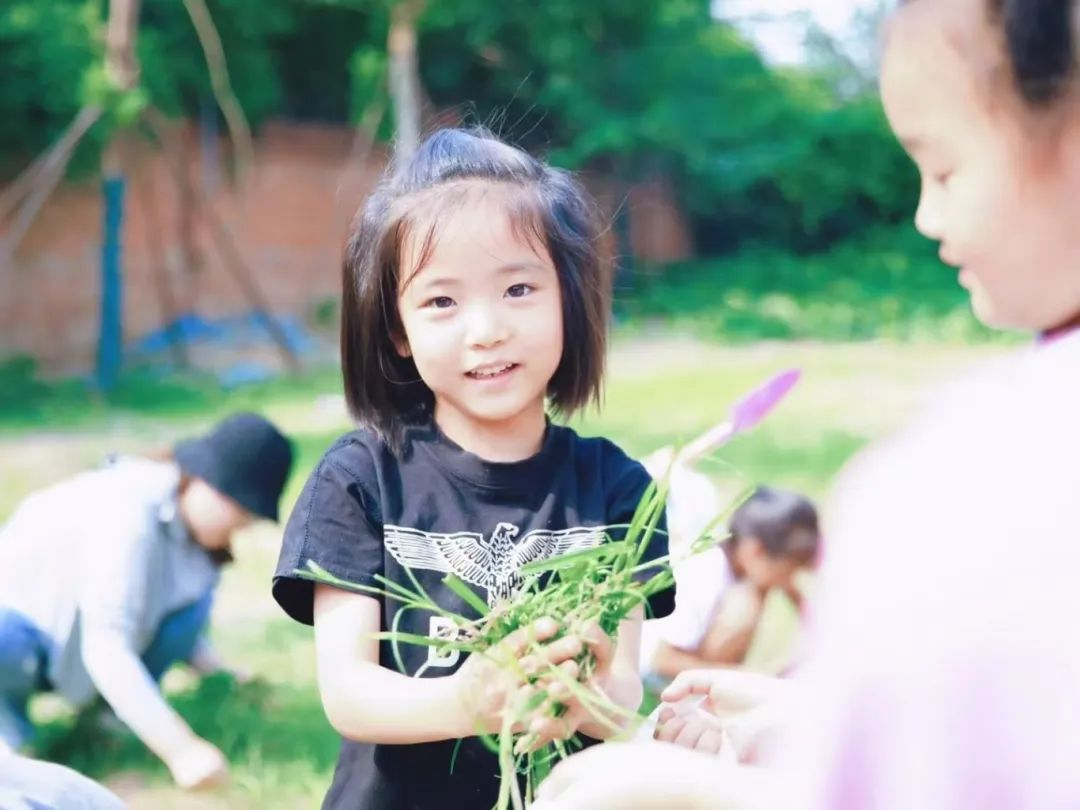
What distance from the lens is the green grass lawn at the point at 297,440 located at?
3.28 metres

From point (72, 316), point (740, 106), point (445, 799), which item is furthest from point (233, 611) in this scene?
point (740, 106)

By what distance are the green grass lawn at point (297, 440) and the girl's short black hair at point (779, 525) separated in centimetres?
74

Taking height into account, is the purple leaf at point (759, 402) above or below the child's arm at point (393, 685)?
above

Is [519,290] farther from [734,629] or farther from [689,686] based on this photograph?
[734,629]

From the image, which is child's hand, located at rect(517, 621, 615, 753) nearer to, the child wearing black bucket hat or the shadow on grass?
the child wearing black bucket hat

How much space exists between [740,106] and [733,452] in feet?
48.6

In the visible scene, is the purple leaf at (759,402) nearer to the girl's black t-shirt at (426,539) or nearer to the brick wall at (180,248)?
the girl's black t-shirt at (426,539)

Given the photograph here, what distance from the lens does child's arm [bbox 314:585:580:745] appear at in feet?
4.51

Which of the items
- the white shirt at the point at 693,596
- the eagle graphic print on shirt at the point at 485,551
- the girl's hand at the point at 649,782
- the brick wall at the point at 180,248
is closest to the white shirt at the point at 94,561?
the white shirt at the point at 693,596

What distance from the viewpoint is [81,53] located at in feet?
36.2

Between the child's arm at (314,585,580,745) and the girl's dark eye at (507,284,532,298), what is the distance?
0.43m

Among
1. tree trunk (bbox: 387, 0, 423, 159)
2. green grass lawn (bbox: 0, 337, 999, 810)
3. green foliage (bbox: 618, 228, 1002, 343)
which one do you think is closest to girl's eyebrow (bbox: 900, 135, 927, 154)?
green grass lawn (bbox: 0, 337, 999, 810)

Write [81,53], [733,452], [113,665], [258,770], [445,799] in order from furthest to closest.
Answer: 1. [81,53]
2. [733,452]
3. [258,770]
4. [113,665]
5. [445,799]

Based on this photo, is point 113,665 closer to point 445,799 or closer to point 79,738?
point 79,738
